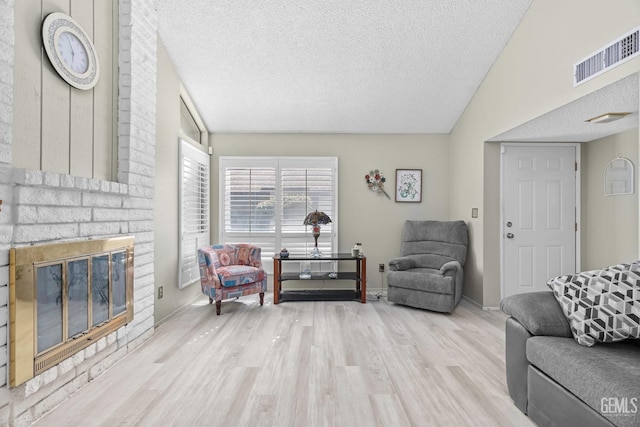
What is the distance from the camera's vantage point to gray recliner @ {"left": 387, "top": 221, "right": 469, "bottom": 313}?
3902 mm

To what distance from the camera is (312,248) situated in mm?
5059

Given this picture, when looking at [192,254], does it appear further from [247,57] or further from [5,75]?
[5,75]

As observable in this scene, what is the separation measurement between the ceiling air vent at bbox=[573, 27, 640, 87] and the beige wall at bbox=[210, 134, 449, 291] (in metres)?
2.66

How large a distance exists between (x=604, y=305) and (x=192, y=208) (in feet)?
13.2

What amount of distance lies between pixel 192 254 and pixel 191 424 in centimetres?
272

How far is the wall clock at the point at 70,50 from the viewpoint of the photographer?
2074 millimetres

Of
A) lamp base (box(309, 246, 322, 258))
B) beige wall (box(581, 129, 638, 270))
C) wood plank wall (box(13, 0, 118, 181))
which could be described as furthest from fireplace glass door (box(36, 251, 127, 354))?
beige wall (box(581, 129, 638, 270))

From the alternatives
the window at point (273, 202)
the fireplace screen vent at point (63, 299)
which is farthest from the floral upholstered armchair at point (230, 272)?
the fireplace screen vent at point (63, 299)

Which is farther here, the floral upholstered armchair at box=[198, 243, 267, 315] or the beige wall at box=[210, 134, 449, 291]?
the beige wall at box=[210, 134, 449, 291]

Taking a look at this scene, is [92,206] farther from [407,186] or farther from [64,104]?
[407,186]

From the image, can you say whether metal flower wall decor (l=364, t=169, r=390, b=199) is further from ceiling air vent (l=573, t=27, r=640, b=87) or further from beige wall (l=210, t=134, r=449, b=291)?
ceiling air vent (l=573, t=27, r=640, b=87)

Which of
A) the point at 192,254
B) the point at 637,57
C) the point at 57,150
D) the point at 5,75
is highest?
the point at 637,57

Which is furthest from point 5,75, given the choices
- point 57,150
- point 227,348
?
point 227,348

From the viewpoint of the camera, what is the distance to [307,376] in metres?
2.39
